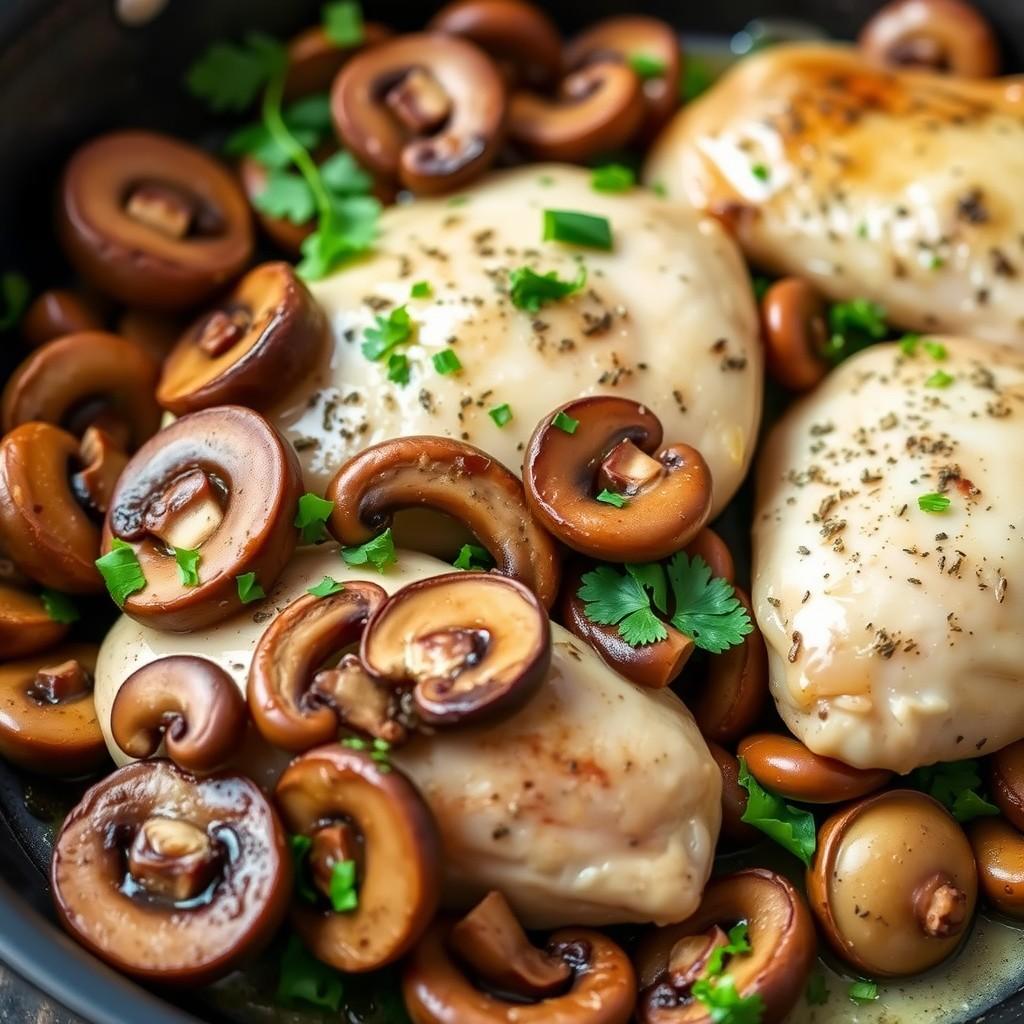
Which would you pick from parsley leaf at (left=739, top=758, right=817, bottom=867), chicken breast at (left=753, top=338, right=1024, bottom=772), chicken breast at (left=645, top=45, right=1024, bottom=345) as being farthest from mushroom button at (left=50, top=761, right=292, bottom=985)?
chicken breast at (left=645, top=45, right=1024, bottom=345)

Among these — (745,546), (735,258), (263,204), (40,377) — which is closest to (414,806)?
(745,546)

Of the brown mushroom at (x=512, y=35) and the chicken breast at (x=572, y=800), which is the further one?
the brown mushroom at (x=512, y=35)

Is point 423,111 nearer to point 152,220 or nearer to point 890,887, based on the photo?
point 152,220

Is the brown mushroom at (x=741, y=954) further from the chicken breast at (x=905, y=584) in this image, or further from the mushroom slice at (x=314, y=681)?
the mushroom slice at (x=314, y=681)

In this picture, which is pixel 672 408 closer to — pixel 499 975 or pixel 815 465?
pixel 815 465

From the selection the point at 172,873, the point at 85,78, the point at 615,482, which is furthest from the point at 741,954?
the point at 85,78

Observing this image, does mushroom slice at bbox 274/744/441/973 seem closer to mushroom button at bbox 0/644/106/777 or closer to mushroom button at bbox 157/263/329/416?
mushroom button at bbox 0/644/106/777

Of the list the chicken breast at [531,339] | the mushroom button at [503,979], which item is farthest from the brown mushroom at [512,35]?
the mushroom button at [503,979]
